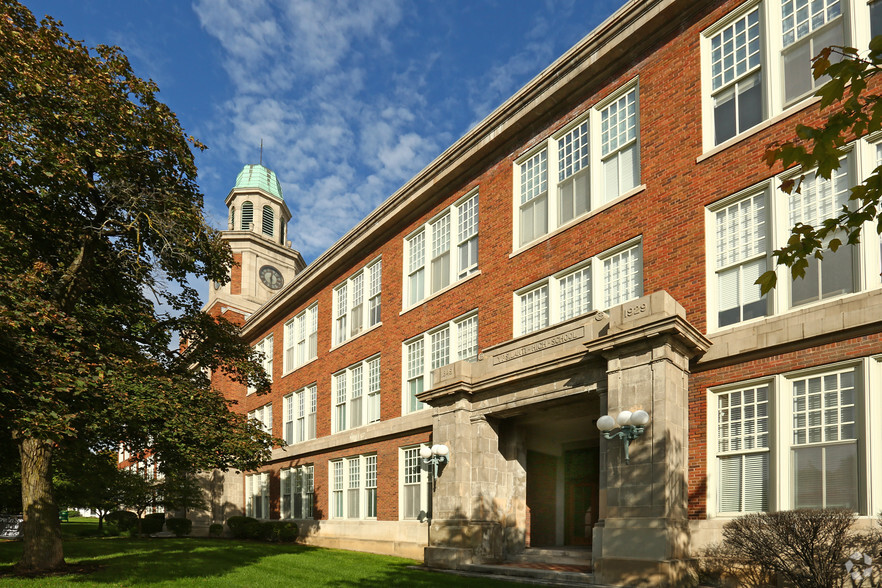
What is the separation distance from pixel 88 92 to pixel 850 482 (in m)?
15.4

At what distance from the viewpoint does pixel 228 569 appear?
16.1 meters

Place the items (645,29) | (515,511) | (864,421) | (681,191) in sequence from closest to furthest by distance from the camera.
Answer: (864,421) < (681,191) < (645,29) < (515,511)

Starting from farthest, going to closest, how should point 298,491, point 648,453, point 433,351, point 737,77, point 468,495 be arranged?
point 298,491 < point 433,351 < point 468,495 < point 737,77 < point 648,453

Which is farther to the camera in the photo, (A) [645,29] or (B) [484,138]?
(B) [484,138]

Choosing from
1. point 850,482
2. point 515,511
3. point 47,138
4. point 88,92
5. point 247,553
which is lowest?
point 247,553

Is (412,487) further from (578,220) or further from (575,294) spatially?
(578,220)

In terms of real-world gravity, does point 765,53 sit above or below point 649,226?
above

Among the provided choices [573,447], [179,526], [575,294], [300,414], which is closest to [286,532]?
[300,414]

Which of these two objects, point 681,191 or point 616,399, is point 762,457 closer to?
point 616,399

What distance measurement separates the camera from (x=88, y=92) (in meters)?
13.3

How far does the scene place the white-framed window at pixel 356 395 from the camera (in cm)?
2531

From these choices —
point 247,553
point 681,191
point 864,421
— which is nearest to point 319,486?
point 247,553

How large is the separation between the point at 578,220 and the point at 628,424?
6.22 meters

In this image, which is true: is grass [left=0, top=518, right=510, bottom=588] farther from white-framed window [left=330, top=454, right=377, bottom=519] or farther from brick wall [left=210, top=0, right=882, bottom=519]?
brick wall [left=210, top=0, right=882, bottom=519]
